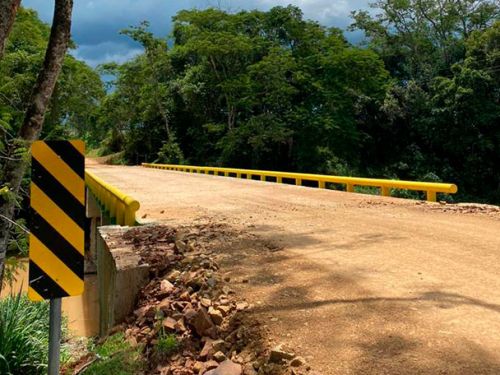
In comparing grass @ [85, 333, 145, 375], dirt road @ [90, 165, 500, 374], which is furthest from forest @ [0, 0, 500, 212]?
grass @ [85, 333, 145, 375]

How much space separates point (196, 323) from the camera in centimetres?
390

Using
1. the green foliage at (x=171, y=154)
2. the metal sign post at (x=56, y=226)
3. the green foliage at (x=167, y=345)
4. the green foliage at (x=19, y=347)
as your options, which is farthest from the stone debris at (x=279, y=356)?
the green foliage at (x=171, y=154)

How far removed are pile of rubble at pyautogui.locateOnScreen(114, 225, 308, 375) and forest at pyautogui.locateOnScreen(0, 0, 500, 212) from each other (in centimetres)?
2437

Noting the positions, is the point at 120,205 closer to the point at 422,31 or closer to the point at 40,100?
the point at 40,100

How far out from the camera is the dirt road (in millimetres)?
3148

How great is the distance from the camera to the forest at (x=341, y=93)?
28.9m

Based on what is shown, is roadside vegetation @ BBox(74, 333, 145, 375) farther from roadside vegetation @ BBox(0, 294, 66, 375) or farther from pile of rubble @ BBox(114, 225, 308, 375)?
roadside vegetation @ BBox(0, 294, 66, 375)

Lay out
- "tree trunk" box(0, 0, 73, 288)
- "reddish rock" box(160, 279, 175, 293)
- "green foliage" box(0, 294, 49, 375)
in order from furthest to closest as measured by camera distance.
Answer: "reddish rock" box(160, 279, 175, 293)
"tree trunk" box(0, 0, 73, 288)
"green foliage" box(0, 294, 49, 375)

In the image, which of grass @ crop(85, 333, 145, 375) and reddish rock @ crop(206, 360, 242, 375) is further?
grass @ crop(85, 333, 145, 375)

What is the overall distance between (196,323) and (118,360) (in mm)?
728

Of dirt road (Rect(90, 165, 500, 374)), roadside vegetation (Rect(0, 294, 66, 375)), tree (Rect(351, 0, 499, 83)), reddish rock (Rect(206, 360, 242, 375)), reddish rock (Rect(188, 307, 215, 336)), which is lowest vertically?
roadside vegetation (Rect(0, 294, 66, 375))

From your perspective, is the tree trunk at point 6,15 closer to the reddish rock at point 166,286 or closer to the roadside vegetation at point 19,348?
the roadside vegetation at point 19,348

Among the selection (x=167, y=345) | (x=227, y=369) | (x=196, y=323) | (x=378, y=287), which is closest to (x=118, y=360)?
(x=167, y=345)

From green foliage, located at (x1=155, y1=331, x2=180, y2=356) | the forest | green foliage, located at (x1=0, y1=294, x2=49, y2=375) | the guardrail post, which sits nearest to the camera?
green foliage, located at (x1=155, y1=331, x2=180, y2=356)
